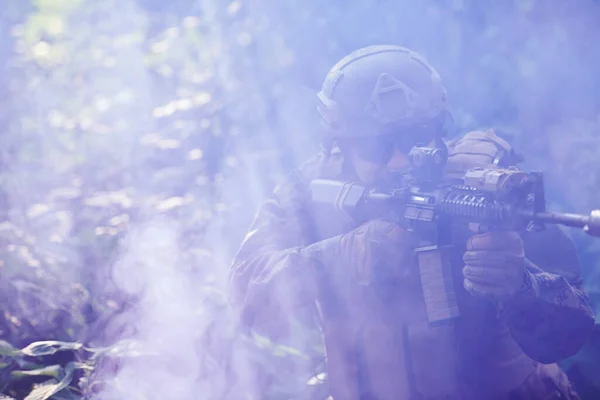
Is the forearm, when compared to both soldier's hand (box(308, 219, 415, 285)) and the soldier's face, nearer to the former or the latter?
soldier's hand (box(308, 219, 415, 285))

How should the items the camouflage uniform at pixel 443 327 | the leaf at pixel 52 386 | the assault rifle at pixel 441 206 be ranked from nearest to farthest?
the assault rifle at pixel 441 206 → the camouflage uniform at pixel 443 327 → the leaf at pixel 52 386

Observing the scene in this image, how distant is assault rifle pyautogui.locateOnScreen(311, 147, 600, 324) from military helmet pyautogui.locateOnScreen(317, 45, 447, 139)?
12.1 inches

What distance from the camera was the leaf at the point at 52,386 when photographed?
3688mm

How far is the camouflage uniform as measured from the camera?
2496mm

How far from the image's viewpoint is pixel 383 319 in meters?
2.81

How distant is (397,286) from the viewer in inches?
109

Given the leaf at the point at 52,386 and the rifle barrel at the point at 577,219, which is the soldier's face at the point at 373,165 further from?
the leaf at the point at 52,386

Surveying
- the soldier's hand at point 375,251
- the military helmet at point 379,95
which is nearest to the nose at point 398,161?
the military helmet at point 379,95

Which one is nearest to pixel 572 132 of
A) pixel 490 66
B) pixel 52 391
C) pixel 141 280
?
pixel 490 66

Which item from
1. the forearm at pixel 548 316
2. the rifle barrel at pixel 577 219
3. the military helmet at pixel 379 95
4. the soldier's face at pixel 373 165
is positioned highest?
the military helmet at pixel 379 95

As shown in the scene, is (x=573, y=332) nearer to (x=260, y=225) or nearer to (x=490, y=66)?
A: (x=260, y=225)

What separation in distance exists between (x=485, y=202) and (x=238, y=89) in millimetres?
3164

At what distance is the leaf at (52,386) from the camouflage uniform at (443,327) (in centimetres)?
151

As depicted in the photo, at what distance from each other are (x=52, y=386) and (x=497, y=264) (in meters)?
3.02
